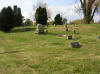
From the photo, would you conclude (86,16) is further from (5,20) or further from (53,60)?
(53,60)

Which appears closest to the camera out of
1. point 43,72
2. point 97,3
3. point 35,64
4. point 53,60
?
point 43,72

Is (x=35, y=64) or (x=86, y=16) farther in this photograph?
(x=86, y=16)

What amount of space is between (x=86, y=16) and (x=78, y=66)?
23368 millimetres

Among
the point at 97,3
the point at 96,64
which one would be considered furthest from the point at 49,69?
the point at 97,3

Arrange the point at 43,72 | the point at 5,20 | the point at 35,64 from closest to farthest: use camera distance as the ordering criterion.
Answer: the point at 43,72
the point at 35,64
the point at 5,20

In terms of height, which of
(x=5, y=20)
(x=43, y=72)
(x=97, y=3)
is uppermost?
(x=97, y=3)

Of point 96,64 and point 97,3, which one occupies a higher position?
point 97,3

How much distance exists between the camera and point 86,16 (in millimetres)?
27859

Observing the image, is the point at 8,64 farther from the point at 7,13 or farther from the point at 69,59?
the point at 7,13

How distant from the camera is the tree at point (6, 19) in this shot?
23.8 meters

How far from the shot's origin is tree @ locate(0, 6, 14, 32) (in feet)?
78.0

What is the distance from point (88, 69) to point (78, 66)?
426 millimetres

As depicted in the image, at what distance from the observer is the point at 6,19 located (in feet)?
78.3

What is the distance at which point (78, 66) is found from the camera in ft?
18.5
